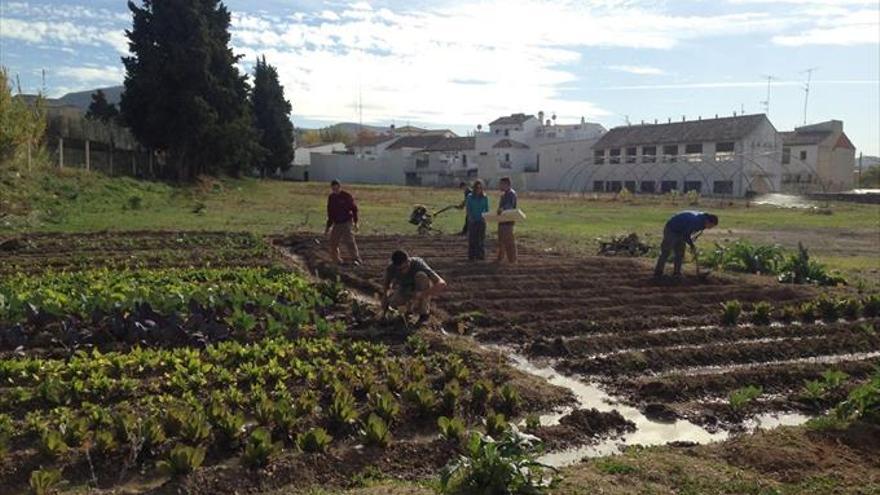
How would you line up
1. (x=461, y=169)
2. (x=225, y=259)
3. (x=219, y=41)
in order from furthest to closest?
(x=461, y=169) < (x=219, y=41) < (x=225, y=259)

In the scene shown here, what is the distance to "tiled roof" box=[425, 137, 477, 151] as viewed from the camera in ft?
276

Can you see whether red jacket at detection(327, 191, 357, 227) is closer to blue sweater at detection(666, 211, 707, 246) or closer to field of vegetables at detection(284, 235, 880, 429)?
field of vegetables at detection(284, 235, 880, 429)

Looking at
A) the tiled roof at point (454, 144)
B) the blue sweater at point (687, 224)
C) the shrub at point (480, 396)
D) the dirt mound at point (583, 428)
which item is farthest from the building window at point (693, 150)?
the shrub at point (480, 396)

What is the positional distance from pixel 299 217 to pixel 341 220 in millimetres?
12585

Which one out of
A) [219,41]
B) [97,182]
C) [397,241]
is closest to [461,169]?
[219,41]

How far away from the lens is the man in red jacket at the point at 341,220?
1440 centimetres

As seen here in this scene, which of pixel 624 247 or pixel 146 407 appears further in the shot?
pixel 624 247

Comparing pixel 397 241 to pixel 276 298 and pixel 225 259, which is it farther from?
pixel 276 298

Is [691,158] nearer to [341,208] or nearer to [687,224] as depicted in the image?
[687,224]

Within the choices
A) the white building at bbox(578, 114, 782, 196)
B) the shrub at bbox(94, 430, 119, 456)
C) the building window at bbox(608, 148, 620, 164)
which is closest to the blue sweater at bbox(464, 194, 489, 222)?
the shrub at bbox(94, 430, 119, 456)

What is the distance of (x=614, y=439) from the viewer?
6199 mm

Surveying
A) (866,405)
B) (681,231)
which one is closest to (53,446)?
(866,405)

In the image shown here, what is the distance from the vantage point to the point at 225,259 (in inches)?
572

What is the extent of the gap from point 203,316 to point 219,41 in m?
34.8
